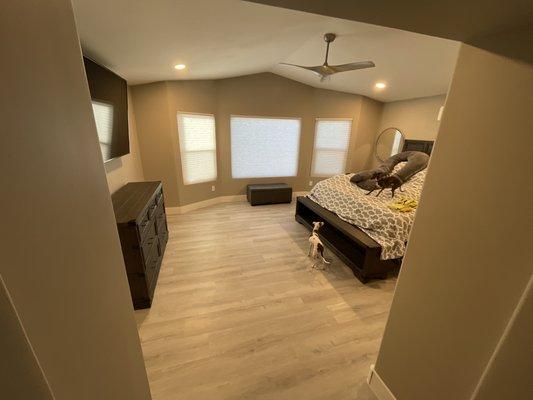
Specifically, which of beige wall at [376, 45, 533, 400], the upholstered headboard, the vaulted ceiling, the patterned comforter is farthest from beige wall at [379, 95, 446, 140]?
beige wall at [376, 45, 533, 400]

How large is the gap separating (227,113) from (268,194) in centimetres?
181

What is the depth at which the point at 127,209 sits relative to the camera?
226 centimetres

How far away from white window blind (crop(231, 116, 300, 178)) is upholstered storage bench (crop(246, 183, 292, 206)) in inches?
14.9

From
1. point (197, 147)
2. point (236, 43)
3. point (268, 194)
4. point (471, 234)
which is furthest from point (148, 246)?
point (268, 194)

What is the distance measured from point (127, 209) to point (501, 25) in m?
2.69

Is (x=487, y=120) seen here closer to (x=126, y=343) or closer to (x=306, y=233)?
(x=126, y=343)

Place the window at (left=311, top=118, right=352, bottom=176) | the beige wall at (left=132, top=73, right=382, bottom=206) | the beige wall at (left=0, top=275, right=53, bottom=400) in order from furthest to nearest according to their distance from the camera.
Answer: the window at (left=311, top=118, right=352, bottom=176) → the beige wall at (left=132, top=73, right=382, bottom=206) → the beige wall at (left=0, top=275, right=53, bottom=400)

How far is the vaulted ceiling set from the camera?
1.70 metres

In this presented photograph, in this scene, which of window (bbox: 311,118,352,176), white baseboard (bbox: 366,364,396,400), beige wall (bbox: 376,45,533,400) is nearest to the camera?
beige wall (bbox: 376,45,533,400)

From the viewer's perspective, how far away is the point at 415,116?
4578 millimetres

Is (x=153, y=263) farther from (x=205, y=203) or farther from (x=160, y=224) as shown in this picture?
(x=205, y=203)

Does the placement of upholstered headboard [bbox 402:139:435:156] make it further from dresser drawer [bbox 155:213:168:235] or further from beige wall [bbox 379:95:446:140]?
dresser drawer [bbox 155:213:168:235]

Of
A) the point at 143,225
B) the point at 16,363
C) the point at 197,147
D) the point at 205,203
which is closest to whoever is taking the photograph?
the point at 16,363

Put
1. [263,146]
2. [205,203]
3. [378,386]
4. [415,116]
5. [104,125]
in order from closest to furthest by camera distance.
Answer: [378,386]
[104,125]
[415,116]
[205,203]
[263,146]
